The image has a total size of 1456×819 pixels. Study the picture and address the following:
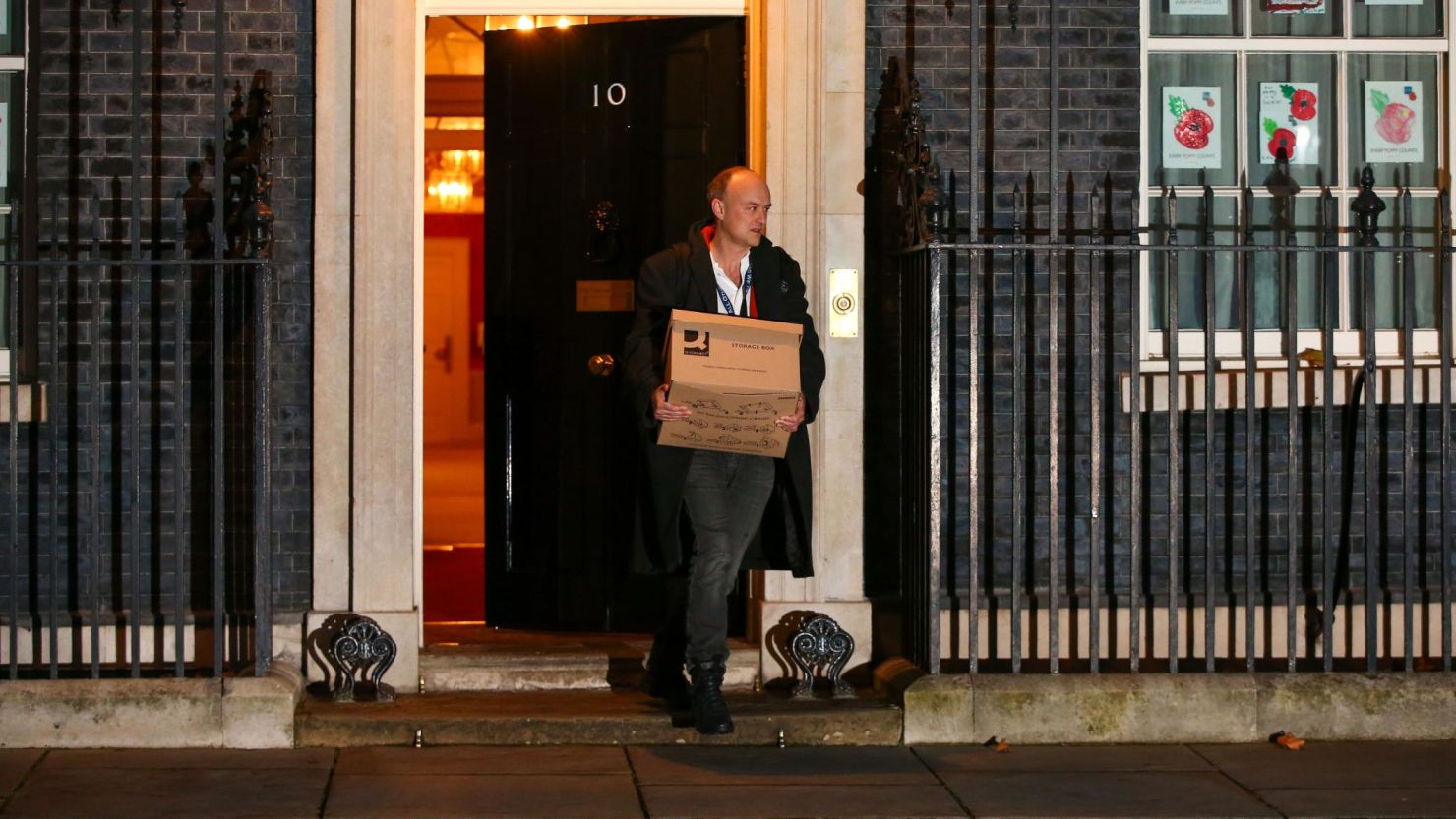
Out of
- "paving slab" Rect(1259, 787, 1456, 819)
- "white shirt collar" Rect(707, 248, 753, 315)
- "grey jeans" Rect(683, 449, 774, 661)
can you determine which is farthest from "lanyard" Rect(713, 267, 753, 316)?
"paving slab" Rect(1259, 787, 1456, 819)

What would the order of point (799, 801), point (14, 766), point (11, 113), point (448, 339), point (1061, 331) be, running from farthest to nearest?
point (448, 339) → point (1061, 331) → point (11, 113) → point (14, 766) → point (799, 801)

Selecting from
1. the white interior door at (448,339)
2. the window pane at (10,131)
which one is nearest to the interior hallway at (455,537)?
the white interior door at (448,339)

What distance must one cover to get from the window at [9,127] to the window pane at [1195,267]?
4.25m

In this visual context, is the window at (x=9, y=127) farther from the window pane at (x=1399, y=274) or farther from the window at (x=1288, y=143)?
the window pane at (x=1399, y=274)

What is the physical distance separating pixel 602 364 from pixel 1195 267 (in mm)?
2331

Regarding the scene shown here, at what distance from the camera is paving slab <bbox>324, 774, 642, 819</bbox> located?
560 centimetres

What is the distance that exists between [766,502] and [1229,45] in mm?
2645

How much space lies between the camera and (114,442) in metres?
7.13

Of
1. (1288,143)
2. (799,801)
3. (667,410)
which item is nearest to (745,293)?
(667,410)

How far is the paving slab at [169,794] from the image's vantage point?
5.58 meters

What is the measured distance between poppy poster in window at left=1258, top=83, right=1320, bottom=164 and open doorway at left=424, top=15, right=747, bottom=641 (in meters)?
2.02

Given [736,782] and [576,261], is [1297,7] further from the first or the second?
[736,782]

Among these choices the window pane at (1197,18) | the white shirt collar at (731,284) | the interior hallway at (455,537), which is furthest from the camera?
the interior hallway at (455,537)

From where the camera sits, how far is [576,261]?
7.74m
